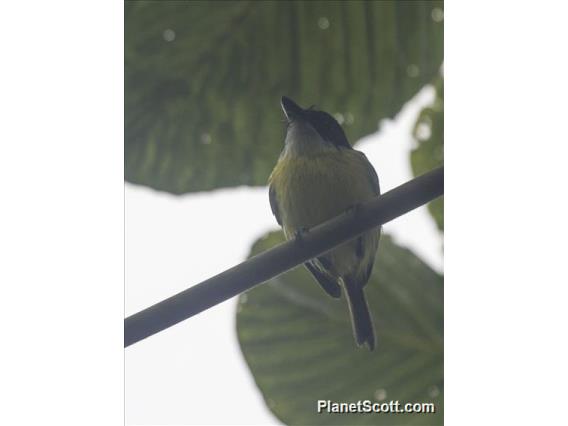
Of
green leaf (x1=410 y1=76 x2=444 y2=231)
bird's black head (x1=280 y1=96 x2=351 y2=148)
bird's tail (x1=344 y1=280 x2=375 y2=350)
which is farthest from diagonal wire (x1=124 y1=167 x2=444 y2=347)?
bird's black head (x1=280 y1=96 x2=351 y2=148)

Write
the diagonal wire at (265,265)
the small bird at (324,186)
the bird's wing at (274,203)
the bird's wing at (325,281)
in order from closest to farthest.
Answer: the diagonal wire at (265,265) → the bird's wing at (325,281) → the small bird at (324,186) → the bird's wing at (274,203)

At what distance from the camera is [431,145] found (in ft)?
7.51

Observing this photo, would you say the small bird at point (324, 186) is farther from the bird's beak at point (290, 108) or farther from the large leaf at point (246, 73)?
the large leaf at point (246, 73)

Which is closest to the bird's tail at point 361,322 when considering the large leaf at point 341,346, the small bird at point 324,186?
the large leaf at point 341,346

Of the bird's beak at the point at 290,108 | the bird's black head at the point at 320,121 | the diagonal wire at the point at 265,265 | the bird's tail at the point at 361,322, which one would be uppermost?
the diagonal wire at the point at 265,265

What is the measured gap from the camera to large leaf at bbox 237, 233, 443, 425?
231 cm

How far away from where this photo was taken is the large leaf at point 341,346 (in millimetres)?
2307

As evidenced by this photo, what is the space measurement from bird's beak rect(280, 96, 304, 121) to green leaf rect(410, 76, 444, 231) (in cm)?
45

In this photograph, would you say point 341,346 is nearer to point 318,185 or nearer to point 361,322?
point 361,322

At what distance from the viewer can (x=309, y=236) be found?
5.27 ft

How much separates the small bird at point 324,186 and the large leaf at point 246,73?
251mm

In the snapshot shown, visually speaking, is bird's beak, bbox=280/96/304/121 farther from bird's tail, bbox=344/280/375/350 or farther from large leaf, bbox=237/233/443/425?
bird's tail, bbox=344/280/375/350
